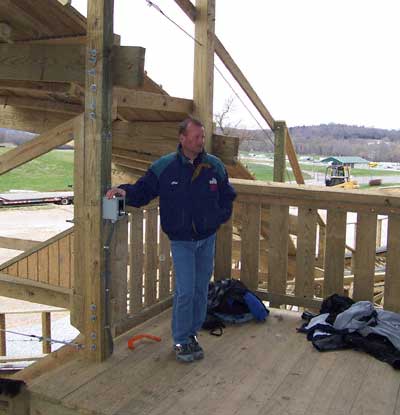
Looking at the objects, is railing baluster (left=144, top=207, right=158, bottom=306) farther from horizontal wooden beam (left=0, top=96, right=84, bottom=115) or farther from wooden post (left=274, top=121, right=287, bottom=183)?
wooden post (left=274, top=121, right=287, bottom=183)

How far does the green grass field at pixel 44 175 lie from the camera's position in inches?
1703

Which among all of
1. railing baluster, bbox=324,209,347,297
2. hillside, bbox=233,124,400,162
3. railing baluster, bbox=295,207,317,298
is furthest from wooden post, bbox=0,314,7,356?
hillside, bbox=233,124,400,162

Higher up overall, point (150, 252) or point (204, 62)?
point (204, 62)

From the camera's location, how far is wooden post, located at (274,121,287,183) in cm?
729

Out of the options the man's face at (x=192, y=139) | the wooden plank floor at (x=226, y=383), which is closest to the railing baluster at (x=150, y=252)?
the wooden plank floor at (x=226, y=383)

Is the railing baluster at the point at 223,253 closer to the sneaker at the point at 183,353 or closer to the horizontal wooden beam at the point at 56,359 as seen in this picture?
the sneaker at the point at 183,353

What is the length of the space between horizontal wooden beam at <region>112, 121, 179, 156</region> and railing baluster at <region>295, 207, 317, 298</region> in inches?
67.7

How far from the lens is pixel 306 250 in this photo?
4.48 meters

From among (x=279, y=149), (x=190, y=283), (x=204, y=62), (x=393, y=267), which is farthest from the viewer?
(x=279, y=149)

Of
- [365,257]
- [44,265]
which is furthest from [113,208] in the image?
[365,257]

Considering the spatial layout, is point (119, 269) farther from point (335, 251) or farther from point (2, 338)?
point (2, 338)

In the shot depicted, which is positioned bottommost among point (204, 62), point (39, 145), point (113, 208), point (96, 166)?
point (113, 208)

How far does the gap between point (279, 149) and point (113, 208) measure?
4555 mm

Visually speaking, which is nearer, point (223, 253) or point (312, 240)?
point (312, 240)
